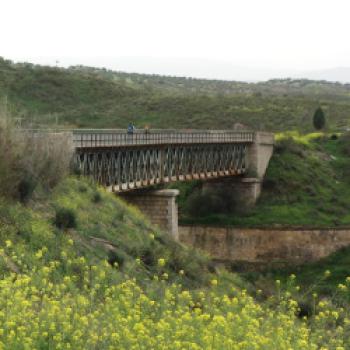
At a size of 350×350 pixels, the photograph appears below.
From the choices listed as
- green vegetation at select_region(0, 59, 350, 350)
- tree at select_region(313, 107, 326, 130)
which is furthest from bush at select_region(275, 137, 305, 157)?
tree at select_region(313, 107, 326, 130)

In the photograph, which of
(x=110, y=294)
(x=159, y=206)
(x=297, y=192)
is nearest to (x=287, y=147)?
(x=297, y=192)

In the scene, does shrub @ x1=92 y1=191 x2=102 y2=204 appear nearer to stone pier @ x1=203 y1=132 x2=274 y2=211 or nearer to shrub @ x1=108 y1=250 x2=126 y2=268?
shrub @ x1=108 y1=250 x2=126 y2=268

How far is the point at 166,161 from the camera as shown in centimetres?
4769

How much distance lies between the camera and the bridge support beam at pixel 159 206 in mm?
44875

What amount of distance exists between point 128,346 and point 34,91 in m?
95.5

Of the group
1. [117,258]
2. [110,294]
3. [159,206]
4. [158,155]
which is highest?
[158,155]

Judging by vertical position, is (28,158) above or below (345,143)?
above

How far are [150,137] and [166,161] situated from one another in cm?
351

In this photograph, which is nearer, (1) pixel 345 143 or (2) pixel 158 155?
(2) pixel 158 155

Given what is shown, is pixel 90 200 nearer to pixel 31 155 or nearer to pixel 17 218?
pixel 31 155

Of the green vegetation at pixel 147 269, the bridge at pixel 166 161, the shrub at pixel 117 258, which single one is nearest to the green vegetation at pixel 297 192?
the green vegetation at pixel 147 269

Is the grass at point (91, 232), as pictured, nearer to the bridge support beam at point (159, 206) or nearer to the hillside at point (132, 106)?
the bridge support beam at point (159, 206)

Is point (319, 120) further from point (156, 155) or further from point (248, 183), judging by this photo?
point (156, 155)

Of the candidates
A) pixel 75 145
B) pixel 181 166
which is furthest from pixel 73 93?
pixel 75 145
